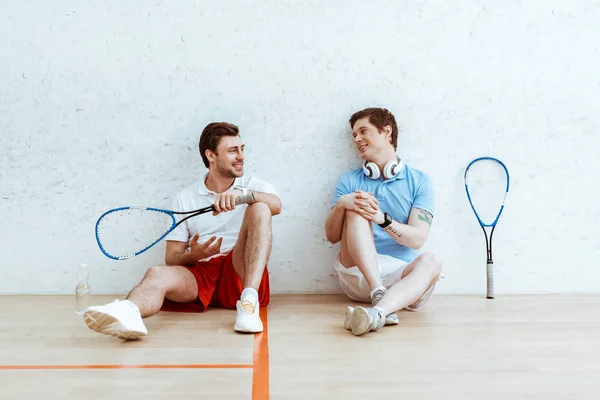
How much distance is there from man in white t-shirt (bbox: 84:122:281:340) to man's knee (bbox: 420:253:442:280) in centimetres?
70

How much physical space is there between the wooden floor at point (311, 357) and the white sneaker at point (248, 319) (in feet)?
0.13

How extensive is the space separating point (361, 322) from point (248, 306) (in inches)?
18.1

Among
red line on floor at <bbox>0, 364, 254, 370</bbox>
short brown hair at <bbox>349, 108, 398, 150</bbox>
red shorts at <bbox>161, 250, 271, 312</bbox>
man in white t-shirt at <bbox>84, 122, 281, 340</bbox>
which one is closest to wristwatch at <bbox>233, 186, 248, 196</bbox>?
man in white t-shirt at <bbox>84, 122, 281, 340</bbox>

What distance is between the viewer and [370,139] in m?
3.18

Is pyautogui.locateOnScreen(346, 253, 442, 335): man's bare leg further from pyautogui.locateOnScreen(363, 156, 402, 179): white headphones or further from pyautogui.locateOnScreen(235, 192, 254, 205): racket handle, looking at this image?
pyautogui.locateOnScreen(235, 192, 254, 205): racket handle

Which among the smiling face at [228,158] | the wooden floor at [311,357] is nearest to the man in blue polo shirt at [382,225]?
the wooden floor at [311,357]

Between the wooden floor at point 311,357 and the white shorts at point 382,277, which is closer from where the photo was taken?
the wooden floor at point 311,357

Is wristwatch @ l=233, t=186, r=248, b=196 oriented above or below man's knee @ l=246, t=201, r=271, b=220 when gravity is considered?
above

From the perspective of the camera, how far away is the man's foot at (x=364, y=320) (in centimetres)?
243

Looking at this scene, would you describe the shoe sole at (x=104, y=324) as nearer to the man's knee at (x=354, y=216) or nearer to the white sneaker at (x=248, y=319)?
the white sneaker at (x=248, y=319)

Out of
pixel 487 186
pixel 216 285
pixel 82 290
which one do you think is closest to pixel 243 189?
pixel 216 285

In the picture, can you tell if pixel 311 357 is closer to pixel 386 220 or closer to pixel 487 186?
pixel 386 220

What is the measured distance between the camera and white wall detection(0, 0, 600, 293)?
3.31 meters

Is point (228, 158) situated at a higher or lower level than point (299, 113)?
lower
